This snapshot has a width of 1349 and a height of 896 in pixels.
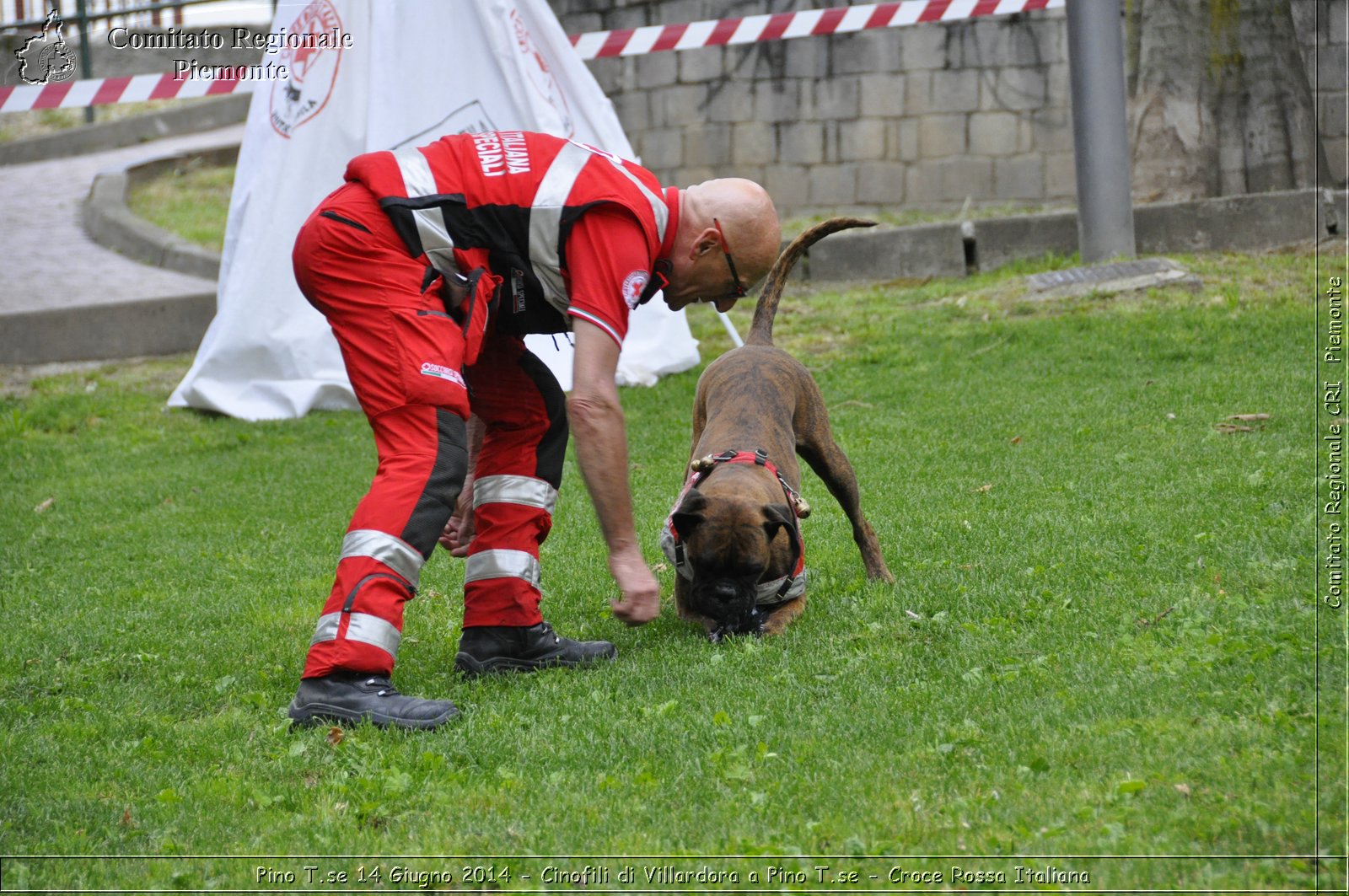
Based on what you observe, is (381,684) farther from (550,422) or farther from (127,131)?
(127,131)

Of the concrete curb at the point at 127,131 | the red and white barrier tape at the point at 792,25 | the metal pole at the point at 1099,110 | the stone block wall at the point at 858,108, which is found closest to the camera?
the metal pole at the point at 1099,110

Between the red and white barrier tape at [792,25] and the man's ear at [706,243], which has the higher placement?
the red and white barrier tape at [792,25]

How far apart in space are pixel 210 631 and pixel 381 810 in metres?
2.04

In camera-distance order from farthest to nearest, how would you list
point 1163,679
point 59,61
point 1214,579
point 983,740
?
point 59,61 → point 1214,579 → point 1163,679 → point 983,740

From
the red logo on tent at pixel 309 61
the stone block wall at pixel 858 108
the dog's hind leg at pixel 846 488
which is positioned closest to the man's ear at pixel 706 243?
the dog's hind leg at pixel 846 488

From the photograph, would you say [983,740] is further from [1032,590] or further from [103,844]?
[103,844]

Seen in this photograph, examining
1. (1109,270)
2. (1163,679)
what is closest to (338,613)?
(1163,679)

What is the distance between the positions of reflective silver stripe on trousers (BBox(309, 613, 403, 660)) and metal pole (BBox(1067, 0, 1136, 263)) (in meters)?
7.69

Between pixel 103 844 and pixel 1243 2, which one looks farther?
pixel 1243 2

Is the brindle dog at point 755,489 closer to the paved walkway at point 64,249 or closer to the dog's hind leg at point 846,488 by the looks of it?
the dog's hind leg at point 846,488

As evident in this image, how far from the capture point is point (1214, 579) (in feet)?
14.4

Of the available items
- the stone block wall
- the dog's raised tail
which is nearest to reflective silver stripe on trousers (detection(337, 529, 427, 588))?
the dog's raised tail

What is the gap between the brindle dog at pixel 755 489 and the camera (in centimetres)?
446

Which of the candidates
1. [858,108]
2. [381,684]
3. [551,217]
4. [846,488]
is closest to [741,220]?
[551,217]
